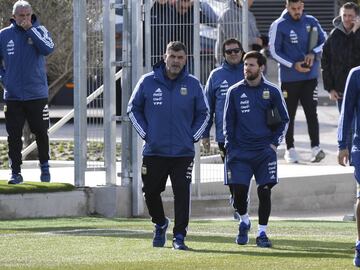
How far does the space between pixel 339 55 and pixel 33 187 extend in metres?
4.30

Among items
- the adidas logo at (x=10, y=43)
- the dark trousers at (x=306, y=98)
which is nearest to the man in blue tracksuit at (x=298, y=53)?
the dark trousers at (x=306, y=98)

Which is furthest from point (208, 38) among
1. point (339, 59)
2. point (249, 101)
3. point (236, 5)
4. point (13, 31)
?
point (249, 101)

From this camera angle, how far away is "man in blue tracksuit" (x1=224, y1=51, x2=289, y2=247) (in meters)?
13.6

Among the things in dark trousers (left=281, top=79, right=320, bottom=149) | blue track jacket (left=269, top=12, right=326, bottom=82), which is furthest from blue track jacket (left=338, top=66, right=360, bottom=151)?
dark trousers (left=281, top=79, right=320, bottom=149)

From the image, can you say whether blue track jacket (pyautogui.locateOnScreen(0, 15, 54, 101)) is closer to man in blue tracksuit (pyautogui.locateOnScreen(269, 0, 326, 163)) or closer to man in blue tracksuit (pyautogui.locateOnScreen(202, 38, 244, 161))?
man in blue tracksuit (pyautogui.locateOnScreen(202, 38, 244, 161))

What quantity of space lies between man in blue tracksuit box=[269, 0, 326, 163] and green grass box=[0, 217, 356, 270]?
3816 mm

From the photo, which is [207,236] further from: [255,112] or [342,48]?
[342,48]

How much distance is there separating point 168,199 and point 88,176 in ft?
3.95

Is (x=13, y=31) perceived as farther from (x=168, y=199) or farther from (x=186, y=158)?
(x=186, y=158)

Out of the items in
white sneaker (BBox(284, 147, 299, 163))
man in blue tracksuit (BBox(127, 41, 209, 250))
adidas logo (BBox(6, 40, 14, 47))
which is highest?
adidas logo (BBox(6, 40, 14, 47))

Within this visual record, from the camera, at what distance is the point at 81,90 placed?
1744 cm

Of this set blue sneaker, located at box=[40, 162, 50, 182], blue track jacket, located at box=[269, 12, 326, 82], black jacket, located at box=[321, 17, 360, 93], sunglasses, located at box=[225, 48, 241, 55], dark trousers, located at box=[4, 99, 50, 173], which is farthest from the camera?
blue track jacket, located at box=[269, 12, 326, 82]

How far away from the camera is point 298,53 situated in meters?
19.9

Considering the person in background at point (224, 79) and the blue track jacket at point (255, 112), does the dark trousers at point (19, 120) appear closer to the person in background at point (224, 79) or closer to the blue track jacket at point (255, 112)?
the person in background at point (224, 79)
